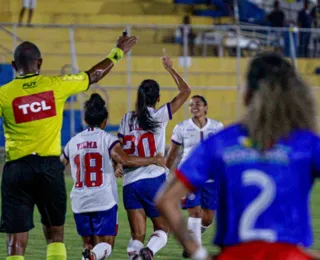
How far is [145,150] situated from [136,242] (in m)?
0.94

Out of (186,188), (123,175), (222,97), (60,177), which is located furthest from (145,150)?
(222,97)

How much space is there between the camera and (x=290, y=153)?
4320mm

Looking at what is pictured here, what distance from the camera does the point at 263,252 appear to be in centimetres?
412

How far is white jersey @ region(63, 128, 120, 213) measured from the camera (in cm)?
938

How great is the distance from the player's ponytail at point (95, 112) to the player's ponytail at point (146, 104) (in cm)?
71

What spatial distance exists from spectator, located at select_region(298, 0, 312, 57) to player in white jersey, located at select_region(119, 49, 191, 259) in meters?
18.2

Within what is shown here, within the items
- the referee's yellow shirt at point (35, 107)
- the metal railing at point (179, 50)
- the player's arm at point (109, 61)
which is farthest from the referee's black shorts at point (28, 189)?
the metal railing at point (179, 50)

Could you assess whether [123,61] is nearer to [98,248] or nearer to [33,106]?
[98,248]

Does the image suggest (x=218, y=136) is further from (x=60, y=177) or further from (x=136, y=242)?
(x=136, y=242)

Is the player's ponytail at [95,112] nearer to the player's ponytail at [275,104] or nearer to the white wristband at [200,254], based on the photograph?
the player's ponytail at [275,104]

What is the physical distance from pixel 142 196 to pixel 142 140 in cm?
58

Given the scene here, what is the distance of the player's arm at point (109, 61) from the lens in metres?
8.32

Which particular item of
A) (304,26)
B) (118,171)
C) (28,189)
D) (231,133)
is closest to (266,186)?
(231,133)

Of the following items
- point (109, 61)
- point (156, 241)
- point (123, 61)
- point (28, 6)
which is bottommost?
point (156, 241)
